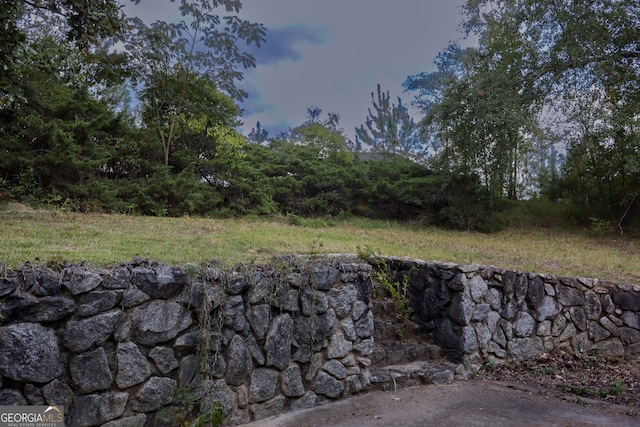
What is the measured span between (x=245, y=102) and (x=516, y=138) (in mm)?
5596

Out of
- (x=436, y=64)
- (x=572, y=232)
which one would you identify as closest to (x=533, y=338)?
(x=572, y=232)

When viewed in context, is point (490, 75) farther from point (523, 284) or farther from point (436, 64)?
point (523, 284)

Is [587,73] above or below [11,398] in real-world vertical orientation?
above

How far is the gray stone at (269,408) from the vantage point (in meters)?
3.01

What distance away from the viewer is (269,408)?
306 cm

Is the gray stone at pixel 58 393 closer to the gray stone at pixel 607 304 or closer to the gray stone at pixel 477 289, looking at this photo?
the gray stone at pixel 477 289

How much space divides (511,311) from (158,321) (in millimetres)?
3323

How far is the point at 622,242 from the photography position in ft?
28.6

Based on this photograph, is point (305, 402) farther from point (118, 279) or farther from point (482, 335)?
point (482, 335)

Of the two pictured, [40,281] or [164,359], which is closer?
[40,281]

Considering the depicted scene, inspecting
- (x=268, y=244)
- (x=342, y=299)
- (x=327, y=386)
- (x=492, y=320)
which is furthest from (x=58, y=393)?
(x=492, y=320)

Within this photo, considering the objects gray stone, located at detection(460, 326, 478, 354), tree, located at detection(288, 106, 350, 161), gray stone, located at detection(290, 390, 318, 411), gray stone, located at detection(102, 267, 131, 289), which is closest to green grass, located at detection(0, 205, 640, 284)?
gray stone, located at detection(102, 267, 131, 289)

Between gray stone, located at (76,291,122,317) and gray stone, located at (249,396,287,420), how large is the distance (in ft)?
3.81

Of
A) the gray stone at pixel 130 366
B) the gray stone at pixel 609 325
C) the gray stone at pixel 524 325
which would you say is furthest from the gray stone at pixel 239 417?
the gray stone at pixel 609 325
